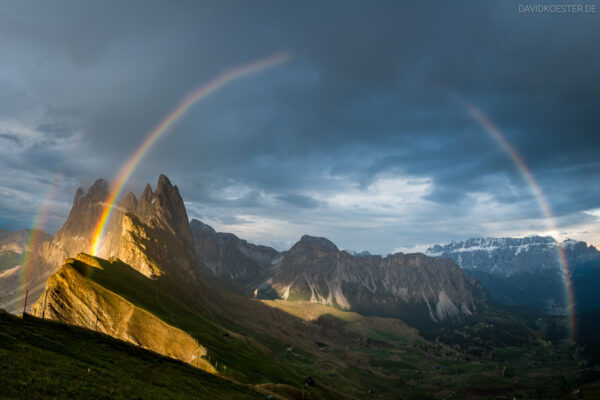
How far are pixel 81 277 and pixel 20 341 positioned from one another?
175 feet

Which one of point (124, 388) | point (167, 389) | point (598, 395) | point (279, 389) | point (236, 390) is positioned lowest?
point (598, 395)

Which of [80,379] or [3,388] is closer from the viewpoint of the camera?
[3,388]

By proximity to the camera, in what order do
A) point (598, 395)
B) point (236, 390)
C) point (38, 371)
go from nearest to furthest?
point (38, 371)
point (236, 390)
point (598, 395)

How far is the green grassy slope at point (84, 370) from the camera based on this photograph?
3991cm

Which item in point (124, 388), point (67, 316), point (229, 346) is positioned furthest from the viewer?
point (229, 346)

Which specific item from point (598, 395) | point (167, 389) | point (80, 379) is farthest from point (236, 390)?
point (598, 395)

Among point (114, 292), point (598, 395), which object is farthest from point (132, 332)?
point (598, 395)

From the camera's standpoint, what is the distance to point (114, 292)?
106 metres

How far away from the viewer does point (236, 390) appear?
74000mm

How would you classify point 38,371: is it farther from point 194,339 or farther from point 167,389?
point 194,339

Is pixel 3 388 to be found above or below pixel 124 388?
above

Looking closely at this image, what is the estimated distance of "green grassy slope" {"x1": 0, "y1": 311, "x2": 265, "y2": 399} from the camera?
39906mm

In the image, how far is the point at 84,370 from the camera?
4966cm

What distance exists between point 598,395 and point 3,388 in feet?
873
